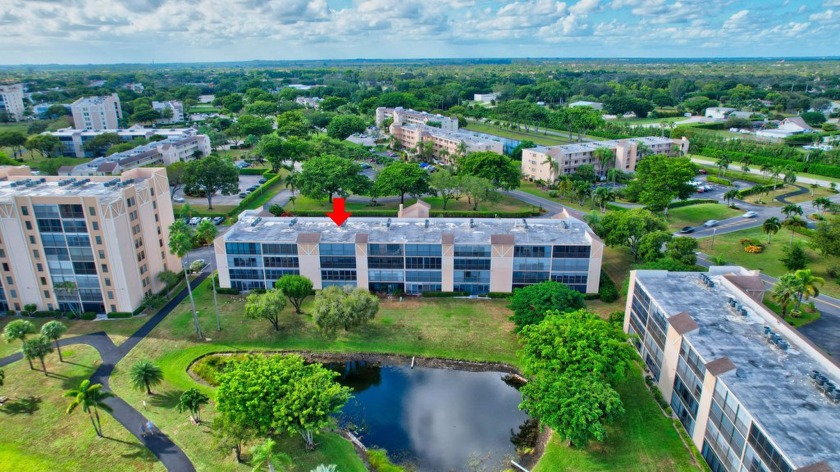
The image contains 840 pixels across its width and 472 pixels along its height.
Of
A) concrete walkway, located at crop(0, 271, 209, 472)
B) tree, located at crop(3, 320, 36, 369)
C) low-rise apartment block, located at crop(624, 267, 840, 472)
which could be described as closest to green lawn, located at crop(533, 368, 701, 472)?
low-rise apartment block, located at crop(624, 267, 840, 472)

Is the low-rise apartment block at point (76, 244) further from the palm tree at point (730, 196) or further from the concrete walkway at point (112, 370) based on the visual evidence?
the palm tree at point (730, 196)

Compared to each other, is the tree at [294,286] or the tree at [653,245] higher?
the tree at [653,245]

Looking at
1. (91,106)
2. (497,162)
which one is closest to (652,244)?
(497,162)

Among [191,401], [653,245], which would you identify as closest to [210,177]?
[191,401]

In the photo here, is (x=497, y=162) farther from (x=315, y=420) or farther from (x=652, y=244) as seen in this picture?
(x=315, y=420)

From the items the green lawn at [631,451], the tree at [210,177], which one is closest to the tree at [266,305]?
the green lawn at [631,451]

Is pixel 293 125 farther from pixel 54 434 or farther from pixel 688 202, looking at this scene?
pixel 54 434
